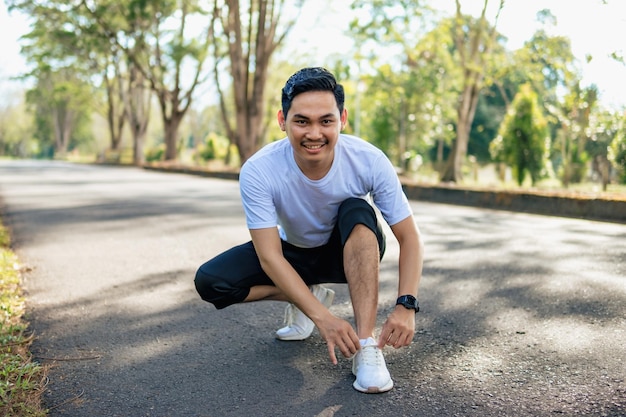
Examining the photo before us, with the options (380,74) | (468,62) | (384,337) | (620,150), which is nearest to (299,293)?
(384,337)

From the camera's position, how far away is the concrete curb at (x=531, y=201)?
32.9 ft

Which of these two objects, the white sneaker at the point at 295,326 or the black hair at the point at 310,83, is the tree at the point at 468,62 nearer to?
the white sneaker at the point at 295,326

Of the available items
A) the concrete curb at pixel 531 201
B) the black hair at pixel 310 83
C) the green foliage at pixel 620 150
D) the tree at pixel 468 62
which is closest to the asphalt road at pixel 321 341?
the black hair at pixel 310 83

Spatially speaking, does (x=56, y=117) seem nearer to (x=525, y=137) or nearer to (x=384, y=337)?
(x=525, y=137)

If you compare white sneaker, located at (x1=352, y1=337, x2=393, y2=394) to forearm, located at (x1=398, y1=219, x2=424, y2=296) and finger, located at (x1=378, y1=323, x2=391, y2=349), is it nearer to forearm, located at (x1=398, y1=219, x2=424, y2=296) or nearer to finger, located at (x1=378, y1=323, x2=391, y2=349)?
finger, located at (x1=378, y1=323, x2=391, y2=349)

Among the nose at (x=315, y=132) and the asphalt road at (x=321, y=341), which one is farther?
the nose at (x=315, y=132)

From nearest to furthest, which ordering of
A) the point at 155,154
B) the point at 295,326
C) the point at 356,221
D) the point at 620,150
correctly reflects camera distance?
the point at 356,221
the point at 295,326
the point at 620,150
the point at 155,154

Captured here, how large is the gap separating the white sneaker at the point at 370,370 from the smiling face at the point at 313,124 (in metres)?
0.89

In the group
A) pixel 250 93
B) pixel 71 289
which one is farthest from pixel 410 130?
pixel 71 289

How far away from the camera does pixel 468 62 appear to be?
16328 mm

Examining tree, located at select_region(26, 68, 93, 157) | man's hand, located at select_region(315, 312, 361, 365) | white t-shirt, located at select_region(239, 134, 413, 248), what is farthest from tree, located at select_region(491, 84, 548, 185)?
tree, located at select_region(26, 68, 93, 157)

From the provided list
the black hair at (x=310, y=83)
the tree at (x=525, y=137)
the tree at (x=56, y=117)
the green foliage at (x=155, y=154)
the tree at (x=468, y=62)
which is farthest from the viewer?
the tree at (x=56, y=117)

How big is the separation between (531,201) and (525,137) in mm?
8138

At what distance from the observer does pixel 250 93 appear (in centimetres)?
2408
